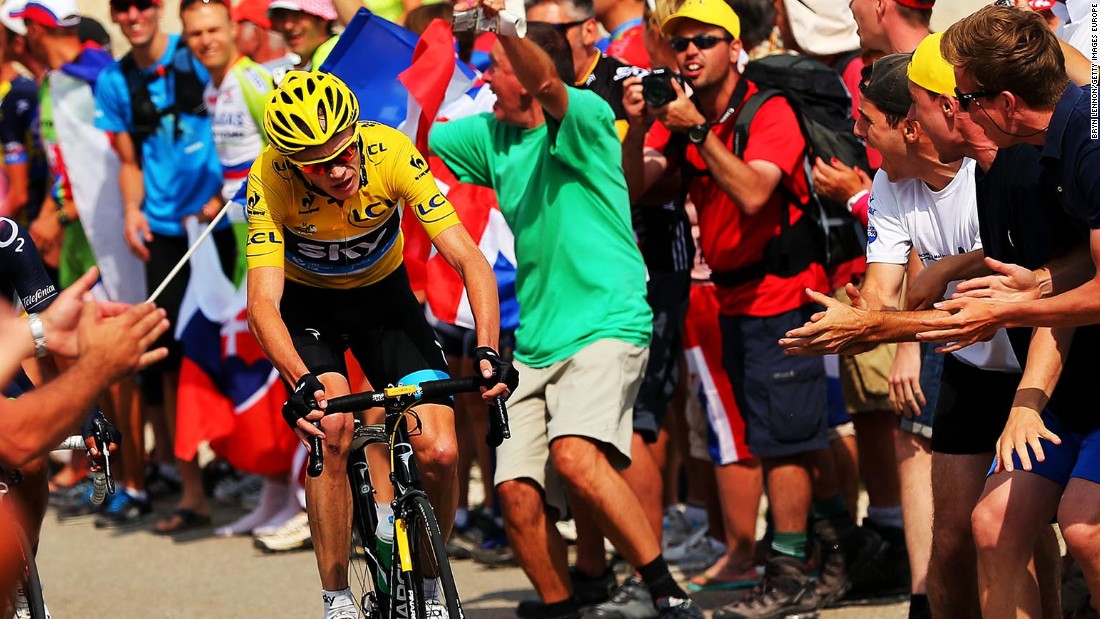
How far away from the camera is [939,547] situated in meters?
5.39

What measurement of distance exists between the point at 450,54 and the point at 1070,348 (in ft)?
12.5

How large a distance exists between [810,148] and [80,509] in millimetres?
5785

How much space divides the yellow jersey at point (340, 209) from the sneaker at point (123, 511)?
4252 mm

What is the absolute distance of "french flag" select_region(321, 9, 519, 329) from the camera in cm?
760

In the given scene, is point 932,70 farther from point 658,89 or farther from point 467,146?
point 467,146

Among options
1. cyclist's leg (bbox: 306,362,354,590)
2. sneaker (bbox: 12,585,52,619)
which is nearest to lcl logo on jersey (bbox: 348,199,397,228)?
cyclist's leg (bbox: 306,362,354,590)

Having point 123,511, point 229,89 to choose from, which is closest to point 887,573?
point 229,89

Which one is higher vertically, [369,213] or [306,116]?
[306,116]

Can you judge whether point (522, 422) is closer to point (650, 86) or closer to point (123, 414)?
point (650, 86)

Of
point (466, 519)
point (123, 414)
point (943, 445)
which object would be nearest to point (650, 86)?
point (943, 445)

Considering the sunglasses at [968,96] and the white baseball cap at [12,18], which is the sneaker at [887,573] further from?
the white baseball cap at [12,18]

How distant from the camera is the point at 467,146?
7016 mm

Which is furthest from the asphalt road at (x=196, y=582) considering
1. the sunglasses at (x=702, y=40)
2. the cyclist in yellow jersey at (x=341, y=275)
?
the sunglasses at (x=702, y=40)

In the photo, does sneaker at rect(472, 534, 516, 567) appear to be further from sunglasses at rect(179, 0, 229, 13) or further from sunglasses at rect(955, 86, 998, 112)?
sunglasses at rect(955, 86, 998, 112)
